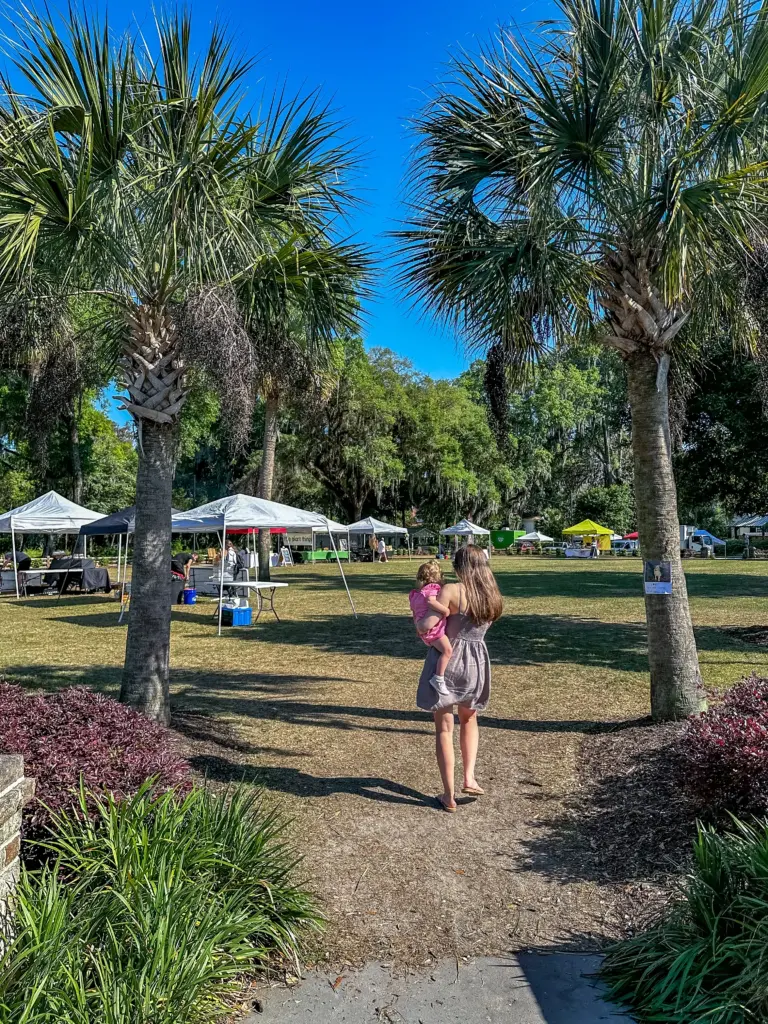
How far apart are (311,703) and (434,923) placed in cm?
468

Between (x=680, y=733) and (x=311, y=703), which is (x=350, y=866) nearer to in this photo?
(x=680, y=733)

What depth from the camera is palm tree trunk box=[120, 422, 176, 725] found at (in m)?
6.20

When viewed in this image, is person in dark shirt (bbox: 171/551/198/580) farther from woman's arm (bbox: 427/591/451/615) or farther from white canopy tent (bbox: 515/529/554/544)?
white canopy tent (bbox: 515/529/554/544)

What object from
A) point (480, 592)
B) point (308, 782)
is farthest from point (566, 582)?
point (480, 592)

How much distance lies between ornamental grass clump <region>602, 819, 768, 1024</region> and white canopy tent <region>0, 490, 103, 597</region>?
20273 mm

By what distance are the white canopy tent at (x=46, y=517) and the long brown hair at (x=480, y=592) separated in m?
18.3

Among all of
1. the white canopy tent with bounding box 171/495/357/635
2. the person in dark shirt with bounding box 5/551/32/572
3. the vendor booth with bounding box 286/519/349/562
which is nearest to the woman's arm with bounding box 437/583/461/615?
the white canopy tent with bounding box 171/495/357/635

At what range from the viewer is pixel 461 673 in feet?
15.9

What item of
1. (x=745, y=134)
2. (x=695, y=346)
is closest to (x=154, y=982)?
(x=745, y=134)

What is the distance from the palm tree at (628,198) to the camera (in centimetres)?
556

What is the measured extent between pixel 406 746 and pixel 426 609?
2030 millimetres

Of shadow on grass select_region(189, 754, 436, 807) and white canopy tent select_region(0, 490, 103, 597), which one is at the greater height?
white canopy tent select_region(0, 490, 103, 597)

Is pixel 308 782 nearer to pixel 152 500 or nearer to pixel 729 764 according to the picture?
pixel 152 500

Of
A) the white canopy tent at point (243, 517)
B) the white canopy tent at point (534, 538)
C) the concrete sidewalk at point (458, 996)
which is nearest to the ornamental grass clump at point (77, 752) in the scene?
the concrete sidewalk at point (458, 996)
